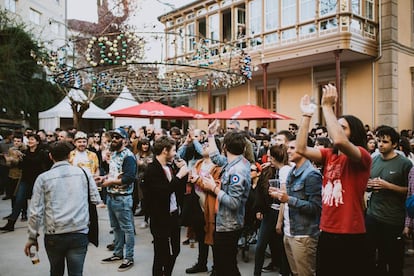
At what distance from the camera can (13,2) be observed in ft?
84.6

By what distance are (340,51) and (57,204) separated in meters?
12.0

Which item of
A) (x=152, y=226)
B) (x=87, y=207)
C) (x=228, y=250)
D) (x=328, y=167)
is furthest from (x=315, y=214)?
(x=87, y=207)

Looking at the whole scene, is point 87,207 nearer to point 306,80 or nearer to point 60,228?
point 60,228

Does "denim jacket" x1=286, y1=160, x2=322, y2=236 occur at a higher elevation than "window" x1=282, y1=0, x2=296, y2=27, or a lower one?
lower

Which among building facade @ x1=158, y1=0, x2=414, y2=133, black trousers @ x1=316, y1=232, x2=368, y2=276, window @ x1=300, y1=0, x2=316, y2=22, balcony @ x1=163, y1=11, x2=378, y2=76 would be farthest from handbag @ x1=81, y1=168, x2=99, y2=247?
window @ x1=300, y1=0, x2=316, y2=22

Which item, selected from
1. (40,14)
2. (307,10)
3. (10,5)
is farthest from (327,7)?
(40,14)

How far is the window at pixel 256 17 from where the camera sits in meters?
16.7

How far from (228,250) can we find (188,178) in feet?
3.22

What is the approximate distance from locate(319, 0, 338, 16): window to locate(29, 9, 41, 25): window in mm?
23126

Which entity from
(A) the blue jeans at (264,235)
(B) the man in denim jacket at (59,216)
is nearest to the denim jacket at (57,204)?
(B) the man in denim jacket at (59,216)

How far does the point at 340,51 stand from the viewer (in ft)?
42.7

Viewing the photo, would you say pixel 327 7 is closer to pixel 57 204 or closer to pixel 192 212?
pixel 192 212

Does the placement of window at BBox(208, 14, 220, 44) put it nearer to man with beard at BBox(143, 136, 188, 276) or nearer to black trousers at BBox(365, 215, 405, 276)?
man with beard at BBox(143, 136, 188, 276)

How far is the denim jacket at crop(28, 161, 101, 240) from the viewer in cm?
347
